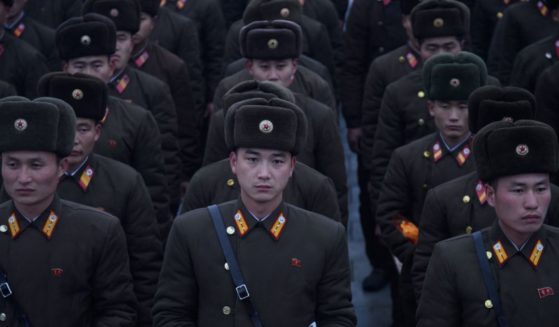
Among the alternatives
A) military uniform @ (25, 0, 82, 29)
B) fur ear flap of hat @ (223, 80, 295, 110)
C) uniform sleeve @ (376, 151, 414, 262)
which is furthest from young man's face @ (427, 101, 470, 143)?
military uniform @ (25, 0, 82, 29)

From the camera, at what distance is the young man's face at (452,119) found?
8.38 meters

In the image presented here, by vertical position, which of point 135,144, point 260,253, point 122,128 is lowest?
point 260,253

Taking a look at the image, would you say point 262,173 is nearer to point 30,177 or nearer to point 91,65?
point 30,177

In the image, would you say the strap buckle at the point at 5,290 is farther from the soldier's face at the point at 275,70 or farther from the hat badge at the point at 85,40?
the soldier's face at the point at 275,70

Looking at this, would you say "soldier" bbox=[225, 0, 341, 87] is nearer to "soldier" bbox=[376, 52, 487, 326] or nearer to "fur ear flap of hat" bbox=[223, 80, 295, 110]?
"soldier" bbox=[376, 52, 487, 326]

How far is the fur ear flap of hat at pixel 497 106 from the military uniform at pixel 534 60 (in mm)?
2396

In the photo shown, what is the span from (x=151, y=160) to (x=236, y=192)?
42.5 inches

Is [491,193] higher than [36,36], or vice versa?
[36,36]

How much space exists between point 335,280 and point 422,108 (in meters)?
3.24

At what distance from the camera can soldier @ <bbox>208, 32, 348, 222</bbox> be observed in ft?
28.2

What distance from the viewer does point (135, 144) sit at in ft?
28.7

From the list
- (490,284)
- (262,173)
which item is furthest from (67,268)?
(490,284)

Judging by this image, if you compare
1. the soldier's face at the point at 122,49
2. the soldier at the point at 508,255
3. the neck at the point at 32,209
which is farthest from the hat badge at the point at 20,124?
the soldier's face at the point at 122,49

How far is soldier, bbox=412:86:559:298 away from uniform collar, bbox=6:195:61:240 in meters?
2.26
